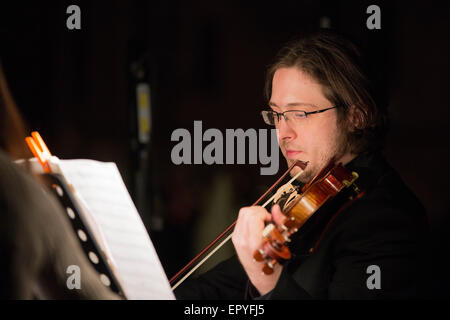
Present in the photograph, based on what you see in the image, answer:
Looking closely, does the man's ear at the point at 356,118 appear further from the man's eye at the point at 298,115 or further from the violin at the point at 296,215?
the violin at the point at 296,215

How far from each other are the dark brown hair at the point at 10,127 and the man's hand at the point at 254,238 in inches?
44.1

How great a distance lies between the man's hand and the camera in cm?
139

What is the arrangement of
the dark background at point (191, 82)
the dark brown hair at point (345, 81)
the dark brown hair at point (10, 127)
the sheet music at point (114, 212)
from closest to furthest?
the sheet music at point (114, 212)
the dark brown hair at point (345, 81)
the dark brown hair at point (10, 127)
the dark background at point (191, 82)

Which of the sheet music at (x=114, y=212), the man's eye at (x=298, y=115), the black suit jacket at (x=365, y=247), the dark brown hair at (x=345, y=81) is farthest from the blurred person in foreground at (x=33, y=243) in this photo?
the dark brown hair at (x=345, y=81)

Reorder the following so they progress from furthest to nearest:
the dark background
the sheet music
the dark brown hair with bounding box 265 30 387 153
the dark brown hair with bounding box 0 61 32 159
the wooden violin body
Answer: the dark background → the dark brown hair with bounding box 0 61 32 159 → the dark brown hair with bounding box 265 30 387 153 → the wooden violin body → the sheet music

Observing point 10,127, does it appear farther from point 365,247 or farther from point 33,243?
point 365,247

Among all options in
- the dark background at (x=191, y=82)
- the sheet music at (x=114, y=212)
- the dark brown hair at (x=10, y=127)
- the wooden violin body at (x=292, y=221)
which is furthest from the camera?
the dark background at (x=191, y=82)

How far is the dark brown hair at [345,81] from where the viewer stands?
170 cm

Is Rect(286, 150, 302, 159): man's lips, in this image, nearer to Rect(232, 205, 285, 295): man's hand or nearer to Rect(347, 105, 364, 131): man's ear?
Rect(347, 105, 364, 131): man's ear

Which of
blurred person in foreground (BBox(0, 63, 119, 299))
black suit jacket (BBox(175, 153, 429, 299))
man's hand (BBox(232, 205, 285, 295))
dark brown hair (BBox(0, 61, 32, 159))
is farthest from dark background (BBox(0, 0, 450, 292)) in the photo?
blurred person in foreground (BBox(0, 63, 119, 299))

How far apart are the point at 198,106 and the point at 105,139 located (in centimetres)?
58

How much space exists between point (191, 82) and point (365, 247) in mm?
1570

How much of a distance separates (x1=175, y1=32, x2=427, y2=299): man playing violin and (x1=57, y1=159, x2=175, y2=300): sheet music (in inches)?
11.8

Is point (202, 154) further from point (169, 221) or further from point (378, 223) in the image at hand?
point (378, 223)
